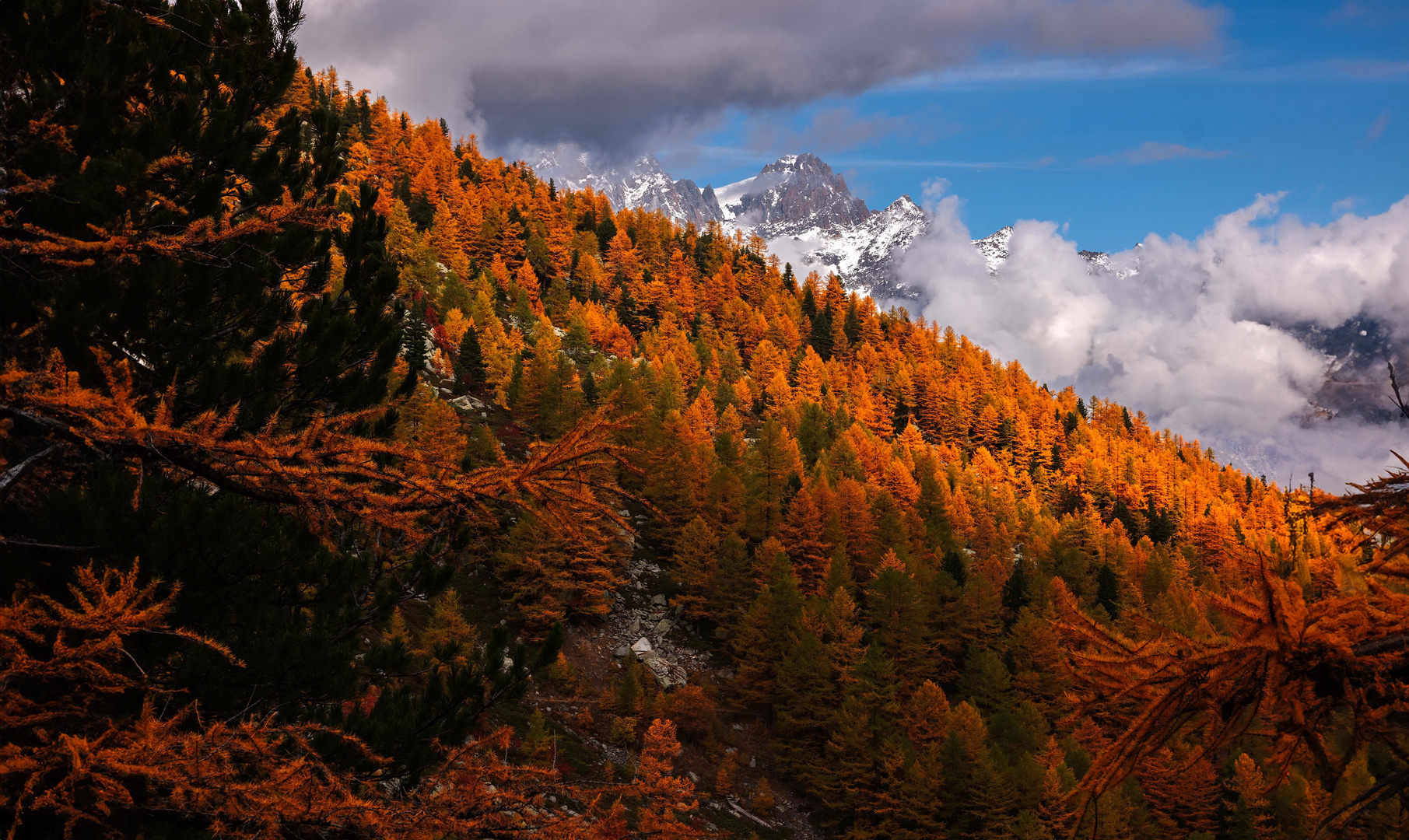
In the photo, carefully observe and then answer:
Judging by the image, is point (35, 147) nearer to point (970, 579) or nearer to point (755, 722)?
point (755, 722)

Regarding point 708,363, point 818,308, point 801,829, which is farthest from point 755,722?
point 818,308

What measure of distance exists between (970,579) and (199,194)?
4398 cm

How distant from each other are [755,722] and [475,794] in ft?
114

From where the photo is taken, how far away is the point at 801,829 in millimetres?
31312

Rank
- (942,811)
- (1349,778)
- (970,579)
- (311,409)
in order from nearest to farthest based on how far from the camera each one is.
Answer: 1. (311,409)
2. (942,811)
3. (1349,778)
4. (970,579)

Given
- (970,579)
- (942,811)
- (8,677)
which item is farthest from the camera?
(970,579)

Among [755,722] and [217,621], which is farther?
[755,722]

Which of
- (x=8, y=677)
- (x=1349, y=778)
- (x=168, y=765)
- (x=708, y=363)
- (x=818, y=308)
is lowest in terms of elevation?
(x=1349, y=778)

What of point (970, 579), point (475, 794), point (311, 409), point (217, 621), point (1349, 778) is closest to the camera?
point (475, 794)

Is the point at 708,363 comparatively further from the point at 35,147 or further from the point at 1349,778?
the point at 35,147

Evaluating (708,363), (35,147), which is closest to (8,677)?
(35,147)

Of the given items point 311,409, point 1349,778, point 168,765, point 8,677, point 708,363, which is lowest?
point 1349,778

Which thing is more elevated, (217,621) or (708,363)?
(708,363)

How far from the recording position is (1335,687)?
10.3 feet
